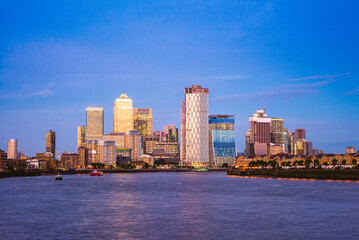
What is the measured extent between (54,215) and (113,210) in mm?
9321

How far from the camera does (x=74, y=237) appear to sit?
144 ft

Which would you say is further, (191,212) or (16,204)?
(16,204)

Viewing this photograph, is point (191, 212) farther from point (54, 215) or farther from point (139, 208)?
point (54, 215)

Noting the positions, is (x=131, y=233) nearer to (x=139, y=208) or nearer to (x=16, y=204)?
(x=139, y=208)

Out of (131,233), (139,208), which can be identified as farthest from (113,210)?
(131,233)

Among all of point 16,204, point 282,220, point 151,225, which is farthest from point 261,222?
point 16,204

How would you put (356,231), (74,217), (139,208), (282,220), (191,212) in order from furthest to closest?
(139,208) → (191,212) → (74,217) → (282,220) → (356,231)

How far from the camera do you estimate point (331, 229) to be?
4747 cm

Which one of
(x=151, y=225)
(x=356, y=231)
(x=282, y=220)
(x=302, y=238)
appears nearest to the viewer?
(x=302, y=238)

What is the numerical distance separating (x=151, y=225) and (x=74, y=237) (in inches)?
388

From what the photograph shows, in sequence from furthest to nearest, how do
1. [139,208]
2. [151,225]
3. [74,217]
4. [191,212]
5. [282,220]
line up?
[139,208] < [191,212] < [74,217] < [282,220] < [151,225]

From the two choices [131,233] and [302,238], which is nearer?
[302,238]

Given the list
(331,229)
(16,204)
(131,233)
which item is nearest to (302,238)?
(331,229)

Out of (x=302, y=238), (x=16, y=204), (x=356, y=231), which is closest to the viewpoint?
(x=302, y=238)
